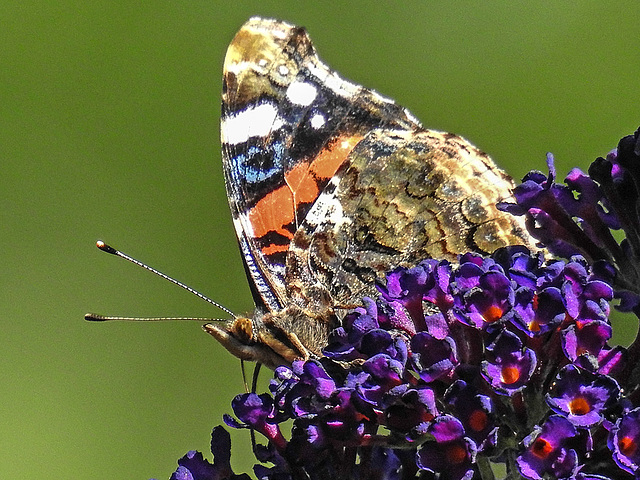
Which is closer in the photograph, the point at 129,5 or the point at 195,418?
Answer: the point at 195,418

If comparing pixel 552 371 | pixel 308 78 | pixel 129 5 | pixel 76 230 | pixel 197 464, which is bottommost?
pixel 552 371

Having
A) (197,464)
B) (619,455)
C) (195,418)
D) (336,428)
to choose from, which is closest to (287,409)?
(336,428)

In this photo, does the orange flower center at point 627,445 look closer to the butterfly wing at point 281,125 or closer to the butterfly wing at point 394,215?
the butterfly wing at point 394,215

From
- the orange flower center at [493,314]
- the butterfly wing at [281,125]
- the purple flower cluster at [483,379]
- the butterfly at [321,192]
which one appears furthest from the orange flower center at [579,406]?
the butterfly wing at [281,125]

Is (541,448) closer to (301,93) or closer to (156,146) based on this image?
(301,93)

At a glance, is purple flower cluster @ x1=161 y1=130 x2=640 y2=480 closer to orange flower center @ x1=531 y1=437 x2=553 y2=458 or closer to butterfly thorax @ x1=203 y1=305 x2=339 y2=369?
orange flower center @ x1=531 y1=437 x2=553 y2=458

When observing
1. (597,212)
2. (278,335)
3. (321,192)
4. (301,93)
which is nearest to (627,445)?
(597,212)

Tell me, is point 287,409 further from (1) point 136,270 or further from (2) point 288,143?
(1) point 136,270
